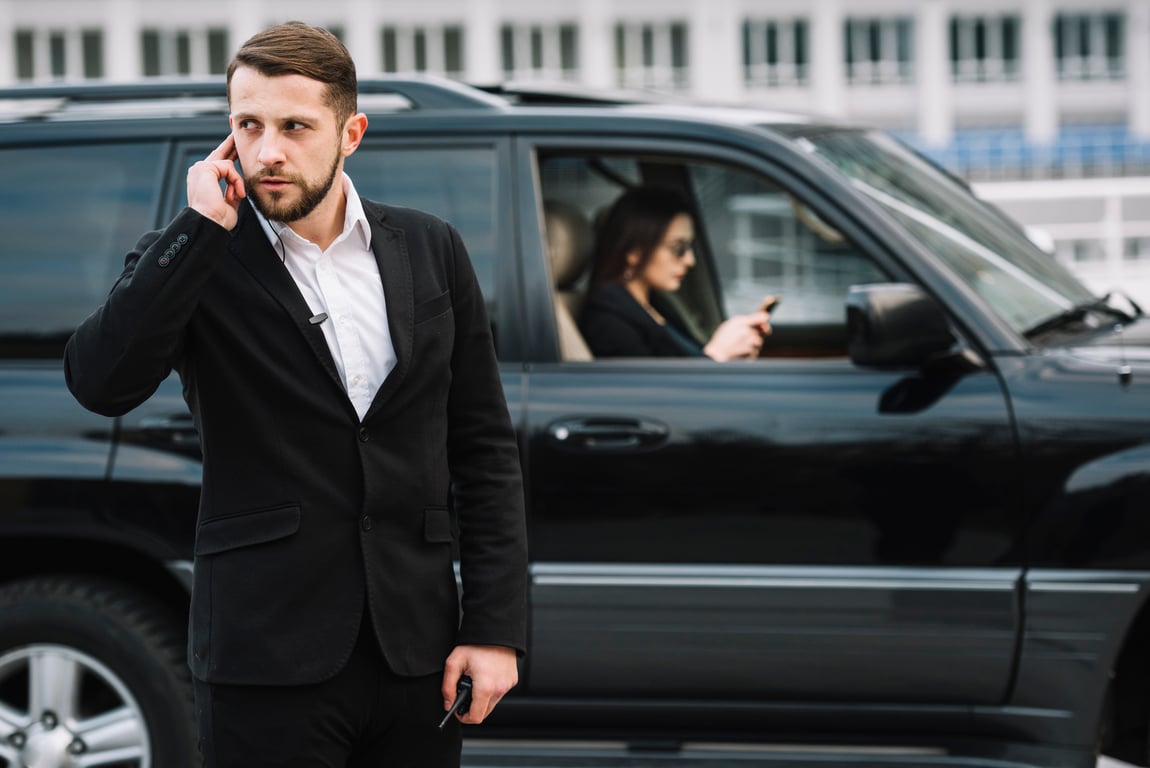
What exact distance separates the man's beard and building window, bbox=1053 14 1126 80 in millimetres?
56084

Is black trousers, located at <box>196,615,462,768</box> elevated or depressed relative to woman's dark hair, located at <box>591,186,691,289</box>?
depressed

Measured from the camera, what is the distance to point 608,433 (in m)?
3.73

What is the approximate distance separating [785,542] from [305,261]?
168 centimetres

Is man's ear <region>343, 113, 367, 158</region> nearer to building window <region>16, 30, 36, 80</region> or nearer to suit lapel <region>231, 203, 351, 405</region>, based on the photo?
suit lapel <region>231, 203, 351, 405</region>

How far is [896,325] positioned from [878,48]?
52507 millimetres

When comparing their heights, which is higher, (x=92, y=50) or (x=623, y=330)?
(x=92, y=50)

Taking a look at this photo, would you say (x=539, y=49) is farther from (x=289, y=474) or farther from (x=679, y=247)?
(x=289, y=474)

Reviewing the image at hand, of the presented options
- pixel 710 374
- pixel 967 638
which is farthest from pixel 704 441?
pixel 967 638

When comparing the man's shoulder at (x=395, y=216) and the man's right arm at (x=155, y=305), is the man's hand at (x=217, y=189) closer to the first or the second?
the man's right arm at (x=155, y=305)

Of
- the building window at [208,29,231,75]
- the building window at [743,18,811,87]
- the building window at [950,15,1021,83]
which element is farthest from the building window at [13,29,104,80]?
the building window at [950,15,1021,83]

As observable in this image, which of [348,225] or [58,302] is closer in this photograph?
[348,225]

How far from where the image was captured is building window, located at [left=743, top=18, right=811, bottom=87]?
53000 millimetres

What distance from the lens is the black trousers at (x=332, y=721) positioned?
89.2 inches

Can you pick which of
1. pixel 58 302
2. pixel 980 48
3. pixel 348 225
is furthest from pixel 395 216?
pixel 980 48
